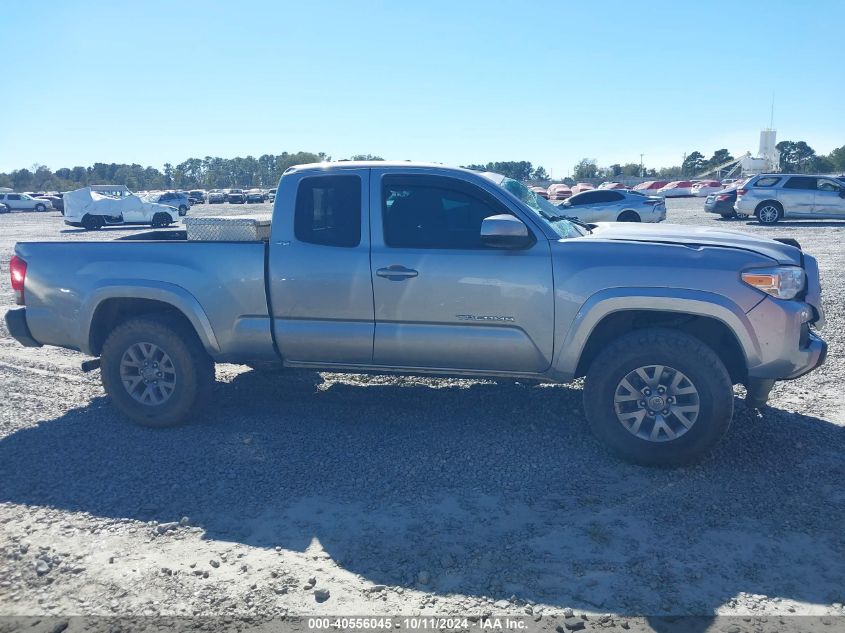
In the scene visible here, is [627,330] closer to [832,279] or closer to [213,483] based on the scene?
[213,483]

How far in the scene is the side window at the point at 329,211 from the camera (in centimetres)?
557

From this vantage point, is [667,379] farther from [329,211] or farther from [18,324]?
[18,324]

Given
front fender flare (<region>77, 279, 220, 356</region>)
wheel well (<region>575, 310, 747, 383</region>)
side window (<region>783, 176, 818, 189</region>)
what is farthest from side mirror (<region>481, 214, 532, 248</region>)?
side window (<region>783, 176, 818, 189</region>)

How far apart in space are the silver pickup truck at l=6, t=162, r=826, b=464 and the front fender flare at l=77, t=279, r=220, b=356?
0.01 metres

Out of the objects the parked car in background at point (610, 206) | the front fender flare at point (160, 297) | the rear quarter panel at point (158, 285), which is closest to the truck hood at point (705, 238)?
the rear quarter panel at point (158, 285)

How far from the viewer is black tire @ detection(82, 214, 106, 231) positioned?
29922 millimetres

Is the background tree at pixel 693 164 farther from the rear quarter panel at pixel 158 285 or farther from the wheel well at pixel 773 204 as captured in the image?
the rear quarter panel at pixel 158 285

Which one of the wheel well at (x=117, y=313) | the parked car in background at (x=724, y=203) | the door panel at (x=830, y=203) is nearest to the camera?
the wheel well at (x=117, y=313)

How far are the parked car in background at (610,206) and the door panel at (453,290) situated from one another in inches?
602

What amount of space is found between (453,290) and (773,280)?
6.99ft

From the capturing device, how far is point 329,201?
18.6 ft

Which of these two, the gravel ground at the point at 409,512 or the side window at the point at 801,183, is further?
the side window at the point at 801,183

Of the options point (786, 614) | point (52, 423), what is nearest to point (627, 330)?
point (786, 614)

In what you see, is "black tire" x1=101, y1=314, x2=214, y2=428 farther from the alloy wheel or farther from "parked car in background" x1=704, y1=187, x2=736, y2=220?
"parked car in background" x1=704, y1=187, x2=736, y2=220
